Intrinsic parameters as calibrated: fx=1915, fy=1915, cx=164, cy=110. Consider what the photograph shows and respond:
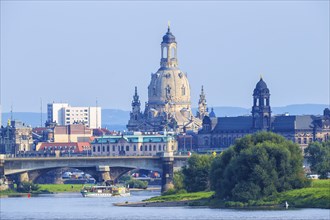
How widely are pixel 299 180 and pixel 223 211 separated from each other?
11.1 meters

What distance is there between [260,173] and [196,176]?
78.3 ft

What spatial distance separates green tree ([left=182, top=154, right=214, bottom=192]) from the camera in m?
177

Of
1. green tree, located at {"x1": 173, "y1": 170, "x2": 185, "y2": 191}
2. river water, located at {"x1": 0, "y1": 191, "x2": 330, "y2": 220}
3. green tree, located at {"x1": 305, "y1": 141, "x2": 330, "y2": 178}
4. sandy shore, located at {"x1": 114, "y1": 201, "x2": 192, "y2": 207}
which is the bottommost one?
river water, located at {"x1": 0, "y1": 191, "x2": 330, "y2": 220}

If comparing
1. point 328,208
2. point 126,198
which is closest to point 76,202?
point 126,198

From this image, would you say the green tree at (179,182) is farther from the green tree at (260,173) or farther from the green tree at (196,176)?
the green tree at (260,173)

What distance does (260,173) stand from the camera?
154250 mm

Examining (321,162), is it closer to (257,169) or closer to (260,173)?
(260,173)

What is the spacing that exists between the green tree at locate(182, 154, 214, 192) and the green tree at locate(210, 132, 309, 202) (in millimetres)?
16694

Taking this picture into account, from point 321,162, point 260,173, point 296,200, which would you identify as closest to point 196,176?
point 321,162

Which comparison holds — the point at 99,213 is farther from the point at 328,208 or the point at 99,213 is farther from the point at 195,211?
the point at 328,208

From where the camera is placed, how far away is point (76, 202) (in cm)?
18325

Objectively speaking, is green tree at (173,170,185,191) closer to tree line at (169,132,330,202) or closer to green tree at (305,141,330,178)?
green tree at (305,141,330,178)

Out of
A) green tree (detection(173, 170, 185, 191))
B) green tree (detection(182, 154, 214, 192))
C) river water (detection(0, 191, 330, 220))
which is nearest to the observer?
river water (detection(0, 191, 330, 220))

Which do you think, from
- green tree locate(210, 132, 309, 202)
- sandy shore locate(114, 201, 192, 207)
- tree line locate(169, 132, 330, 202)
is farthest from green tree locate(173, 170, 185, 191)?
→ green tree locate(210, 132, 309, 202)
